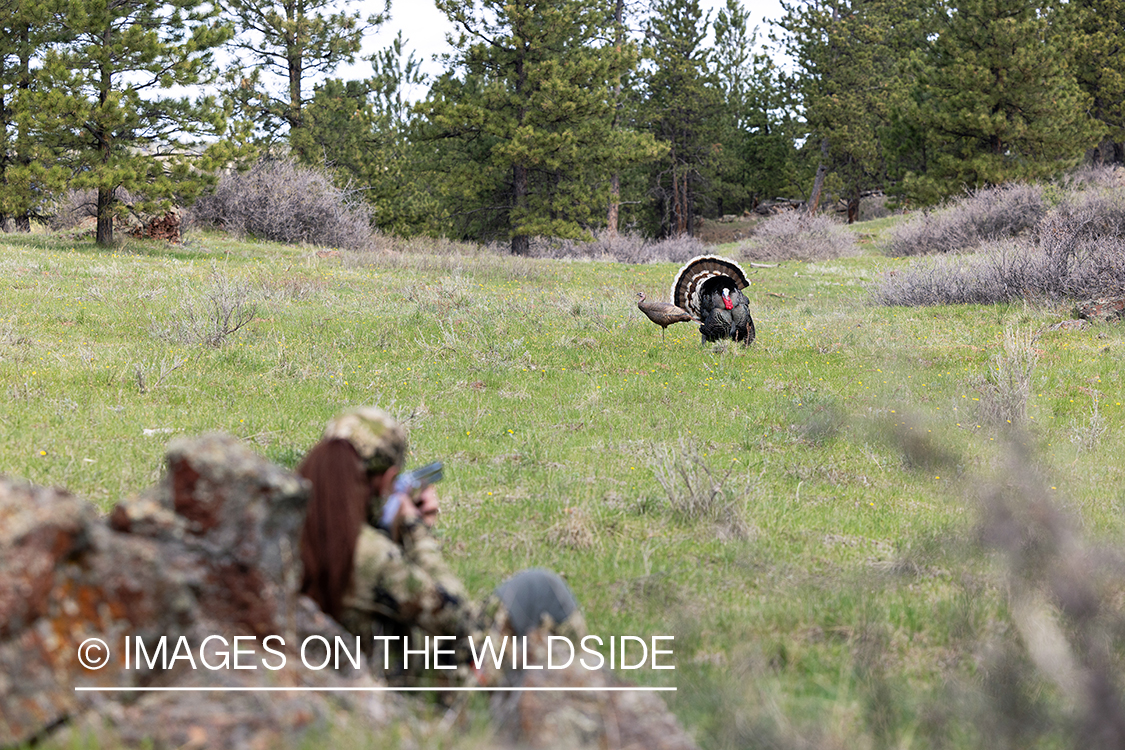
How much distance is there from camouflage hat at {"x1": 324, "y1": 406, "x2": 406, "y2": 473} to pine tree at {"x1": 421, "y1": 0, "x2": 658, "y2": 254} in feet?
100

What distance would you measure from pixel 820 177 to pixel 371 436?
50461 mm

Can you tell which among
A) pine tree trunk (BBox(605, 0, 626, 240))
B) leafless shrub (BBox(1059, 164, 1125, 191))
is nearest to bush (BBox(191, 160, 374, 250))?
pine tree trunk (BBox(605, 0, 626, 240))

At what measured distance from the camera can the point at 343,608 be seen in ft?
9.87

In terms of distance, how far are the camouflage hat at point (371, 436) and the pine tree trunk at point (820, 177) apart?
4871 centimetres

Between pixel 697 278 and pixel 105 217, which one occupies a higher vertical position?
pixel 105 217

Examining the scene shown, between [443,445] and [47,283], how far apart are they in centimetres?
1150

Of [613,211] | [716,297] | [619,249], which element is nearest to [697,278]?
[716,297]

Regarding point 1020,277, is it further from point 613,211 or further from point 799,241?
point 613,211

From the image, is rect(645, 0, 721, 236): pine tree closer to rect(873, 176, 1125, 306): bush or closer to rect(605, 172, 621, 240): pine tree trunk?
rect(605, 172, 621, 240): pine tree trunk

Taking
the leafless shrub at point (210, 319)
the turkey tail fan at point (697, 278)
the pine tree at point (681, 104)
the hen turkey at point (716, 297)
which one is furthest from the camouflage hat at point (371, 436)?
the pine tree at point (681, 104)

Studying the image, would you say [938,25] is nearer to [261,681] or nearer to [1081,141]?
[1081,141]

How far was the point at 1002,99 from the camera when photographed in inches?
1342

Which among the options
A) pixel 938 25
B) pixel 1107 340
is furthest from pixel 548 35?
pixel 1107 340

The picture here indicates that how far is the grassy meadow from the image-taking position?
153 inches
